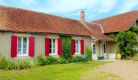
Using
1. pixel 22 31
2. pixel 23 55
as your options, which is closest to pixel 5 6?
pixel 22 31

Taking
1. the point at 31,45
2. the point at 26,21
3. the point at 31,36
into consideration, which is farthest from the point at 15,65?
the point at 26,21

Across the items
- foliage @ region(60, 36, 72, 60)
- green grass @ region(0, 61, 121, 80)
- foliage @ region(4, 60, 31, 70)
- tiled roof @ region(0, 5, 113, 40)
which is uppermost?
tiled roof @ region(0, 5, 113, 40)

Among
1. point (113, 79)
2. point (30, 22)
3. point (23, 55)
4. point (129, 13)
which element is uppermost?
point (129, 13)

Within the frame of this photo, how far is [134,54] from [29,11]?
1182cm

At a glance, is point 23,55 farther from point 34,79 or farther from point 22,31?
point 34,79

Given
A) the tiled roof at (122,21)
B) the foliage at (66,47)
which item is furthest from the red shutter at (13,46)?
the tiled roof at (122,21)

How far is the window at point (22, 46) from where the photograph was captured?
8973mm

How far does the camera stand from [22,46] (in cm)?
905

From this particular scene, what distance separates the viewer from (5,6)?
35.3ft

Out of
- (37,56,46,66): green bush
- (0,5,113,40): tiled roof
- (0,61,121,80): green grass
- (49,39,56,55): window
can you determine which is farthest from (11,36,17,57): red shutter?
(49,39,56,55): window

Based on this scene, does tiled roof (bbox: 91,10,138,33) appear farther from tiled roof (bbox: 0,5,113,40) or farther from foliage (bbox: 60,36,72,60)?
foliage (bbox: 60,36,72,60)

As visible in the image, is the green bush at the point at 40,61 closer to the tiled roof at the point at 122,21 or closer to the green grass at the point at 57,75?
the green grass at the point at 57,75

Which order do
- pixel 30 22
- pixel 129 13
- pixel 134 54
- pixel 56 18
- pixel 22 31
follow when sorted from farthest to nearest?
1. pixel 129 13
2. pixel 56 18
3. pixel 134 54
4. pixel 30 22
5. pixel 22 31

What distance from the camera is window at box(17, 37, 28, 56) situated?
897 centimetres
